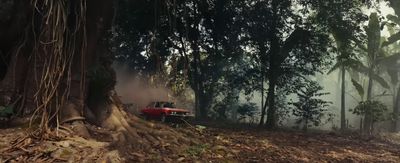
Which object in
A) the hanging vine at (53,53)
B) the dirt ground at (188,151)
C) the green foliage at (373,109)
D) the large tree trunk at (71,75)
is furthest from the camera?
the green foliage at (373,109)

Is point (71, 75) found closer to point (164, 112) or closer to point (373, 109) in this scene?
point (164, 112)

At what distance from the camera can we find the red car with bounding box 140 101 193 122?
19.6 m

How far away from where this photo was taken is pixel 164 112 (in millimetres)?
19688

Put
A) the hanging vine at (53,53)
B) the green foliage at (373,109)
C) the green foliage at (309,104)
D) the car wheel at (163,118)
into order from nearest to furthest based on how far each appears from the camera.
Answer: the hanging vine at (53,53) → the car wheel at (163,118) → the green foliage at (373,109) → the green foliage at (309,104)

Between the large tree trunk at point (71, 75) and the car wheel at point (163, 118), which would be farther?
the car wheel at point (163, 118)

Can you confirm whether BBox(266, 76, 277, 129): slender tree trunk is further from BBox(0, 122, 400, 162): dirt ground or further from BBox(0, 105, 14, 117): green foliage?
BBox(0, 105, 14, 117): green foliage

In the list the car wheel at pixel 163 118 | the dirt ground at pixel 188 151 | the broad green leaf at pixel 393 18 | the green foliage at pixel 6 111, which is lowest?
the dirt ground at pixel 188 151

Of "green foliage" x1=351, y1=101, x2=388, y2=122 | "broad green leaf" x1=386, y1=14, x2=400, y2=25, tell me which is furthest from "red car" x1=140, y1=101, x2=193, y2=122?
"broad green leaf" x1=386, y1=14, x2=400, y2=25

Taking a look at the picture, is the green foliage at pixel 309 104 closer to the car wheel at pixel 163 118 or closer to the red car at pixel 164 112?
the red car at pixel 164 112

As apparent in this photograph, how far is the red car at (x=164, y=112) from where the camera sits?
19.6m

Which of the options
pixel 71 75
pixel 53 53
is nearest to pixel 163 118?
pixel 71 75

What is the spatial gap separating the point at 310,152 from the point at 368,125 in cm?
1506

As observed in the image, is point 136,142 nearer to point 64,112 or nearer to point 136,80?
point 64,112

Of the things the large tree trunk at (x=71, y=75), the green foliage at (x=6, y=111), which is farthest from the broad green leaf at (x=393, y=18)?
the green foliage at (x=6, y=111)
